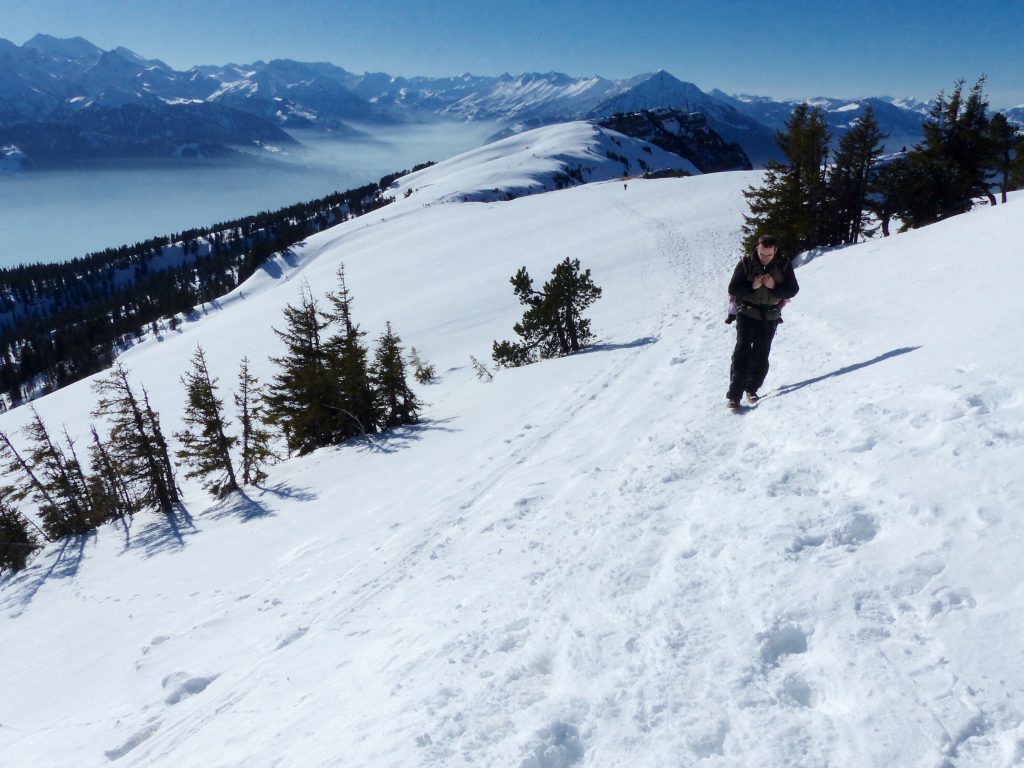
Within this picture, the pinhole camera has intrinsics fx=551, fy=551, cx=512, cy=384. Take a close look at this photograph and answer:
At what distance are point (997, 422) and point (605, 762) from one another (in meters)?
5.04

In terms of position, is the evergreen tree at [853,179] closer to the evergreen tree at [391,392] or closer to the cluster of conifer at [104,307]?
the evergreen tree at [391,392]

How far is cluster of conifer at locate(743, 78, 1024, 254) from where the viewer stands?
2802 centimetres

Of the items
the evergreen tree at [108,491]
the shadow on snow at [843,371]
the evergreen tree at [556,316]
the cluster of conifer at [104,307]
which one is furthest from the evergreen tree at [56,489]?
the cluster of conifer at [104,307]

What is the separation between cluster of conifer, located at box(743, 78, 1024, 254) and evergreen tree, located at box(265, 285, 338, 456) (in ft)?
73.1

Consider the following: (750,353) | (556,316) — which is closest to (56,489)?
(556,316)

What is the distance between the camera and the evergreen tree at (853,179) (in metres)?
31.5

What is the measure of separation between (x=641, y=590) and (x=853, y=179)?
3569 cm

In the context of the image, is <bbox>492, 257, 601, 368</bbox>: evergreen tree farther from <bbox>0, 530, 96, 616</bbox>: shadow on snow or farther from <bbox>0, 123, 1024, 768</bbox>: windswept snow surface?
<bbox>0, 530, 96, 616</bbox>: shadow on snow

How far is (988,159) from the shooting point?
2972cm

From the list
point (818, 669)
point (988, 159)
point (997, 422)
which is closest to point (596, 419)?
point (997, 422)

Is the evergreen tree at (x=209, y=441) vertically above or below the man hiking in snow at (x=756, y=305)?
below

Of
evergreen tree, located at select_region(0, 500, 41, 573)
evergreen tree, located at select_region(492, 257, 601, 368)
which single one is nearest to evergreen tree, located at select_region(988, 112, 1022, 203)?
evergreen tree, located at select_region(492, 257, 601, 368)

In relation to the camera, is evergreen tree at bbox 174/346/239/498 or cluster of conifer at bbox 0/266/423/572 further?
evergreen tree at bbox 174/346/239/498

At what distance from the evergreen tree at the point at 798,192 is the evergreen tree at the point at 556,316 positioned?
10.4 metres
